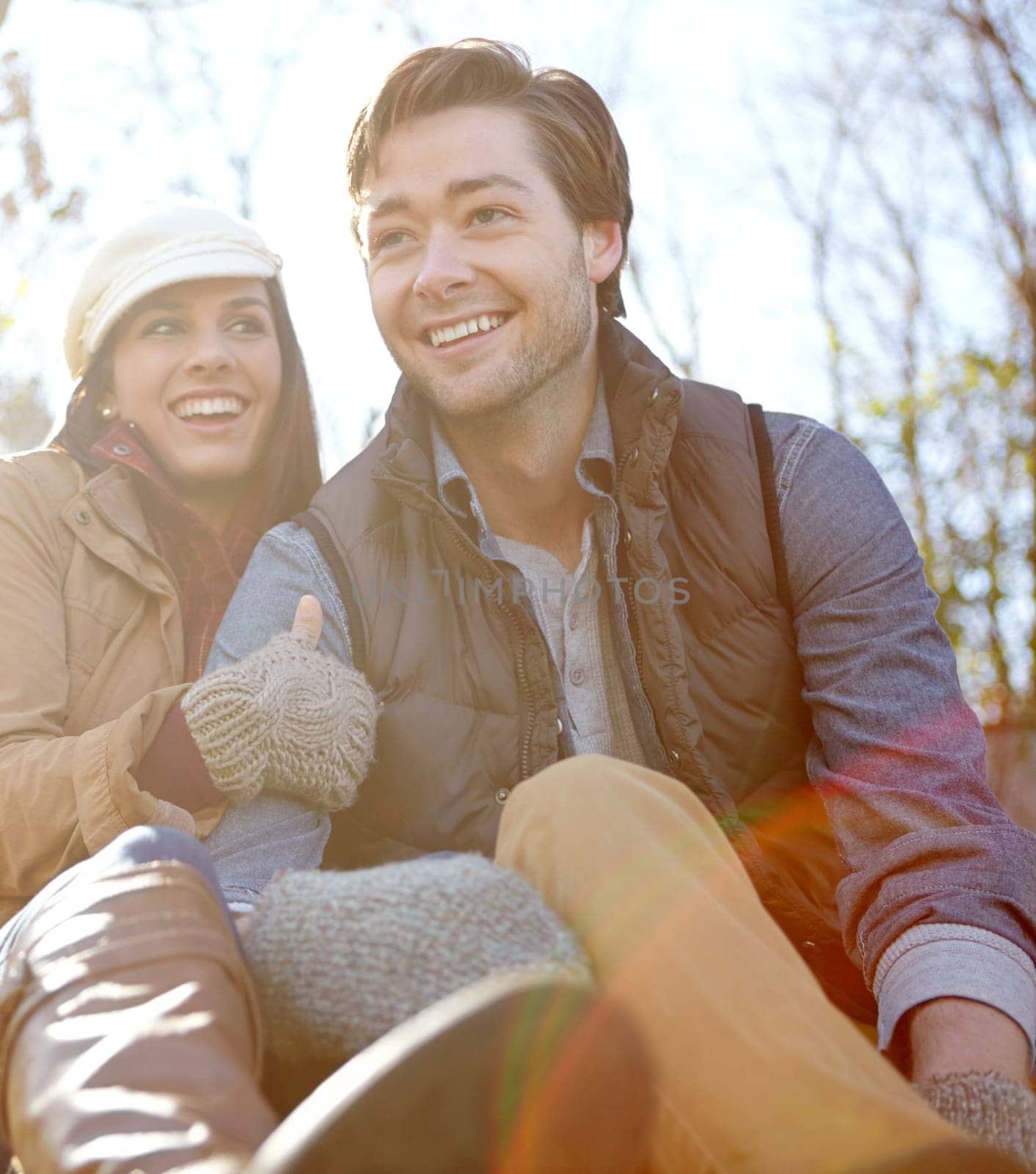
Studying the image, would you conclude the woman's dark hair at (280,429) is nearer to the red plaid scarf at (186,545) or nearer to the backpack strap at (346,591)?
the red plaid scarf at (186,545)

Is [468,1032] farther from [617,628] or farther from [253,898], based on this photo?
[617,628]

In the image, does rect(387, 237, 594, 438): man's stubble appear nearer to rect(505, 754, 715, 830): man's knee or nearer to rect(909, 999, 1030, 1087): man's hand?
rect(505, 754, 715, 830): man's knee

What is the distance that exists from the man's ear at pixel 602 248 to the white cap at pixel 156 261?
928 mm

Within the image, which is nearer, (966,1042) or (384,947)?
(384,947)

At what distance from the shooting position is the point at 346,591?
2662mm

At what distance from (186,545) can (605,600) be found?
1126 mm

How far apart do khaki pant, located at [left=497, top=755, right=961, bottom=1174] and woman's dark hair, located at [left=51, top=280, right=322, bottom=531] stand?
1.92 m

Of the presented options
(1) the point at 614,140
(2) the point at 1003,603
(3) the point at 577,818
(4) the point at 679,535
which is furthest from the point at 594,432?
(2) the point at 1003,603

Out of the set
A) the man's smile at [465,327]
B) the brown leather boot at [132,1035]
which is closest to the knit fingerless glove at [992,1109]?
the brown leather boot at [132,1035]

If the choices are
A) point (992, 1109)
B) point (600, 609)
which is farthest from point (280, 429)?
point (992, 1109)

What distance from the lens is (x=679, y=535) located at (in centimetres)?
272

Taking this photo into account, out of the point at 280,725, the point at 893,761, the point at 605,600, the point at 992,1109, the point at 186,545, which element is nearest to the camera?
the point at 992,1109

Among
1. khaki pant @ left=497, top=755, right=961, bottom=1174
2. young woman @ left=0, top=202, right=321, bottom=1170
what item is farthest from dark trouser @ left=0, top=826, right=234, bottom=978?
khaki pant @ left=497, top=755, right=961, bottom=1174

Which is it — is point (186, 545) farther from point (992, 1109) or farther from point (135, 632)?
point (992, 1109)
